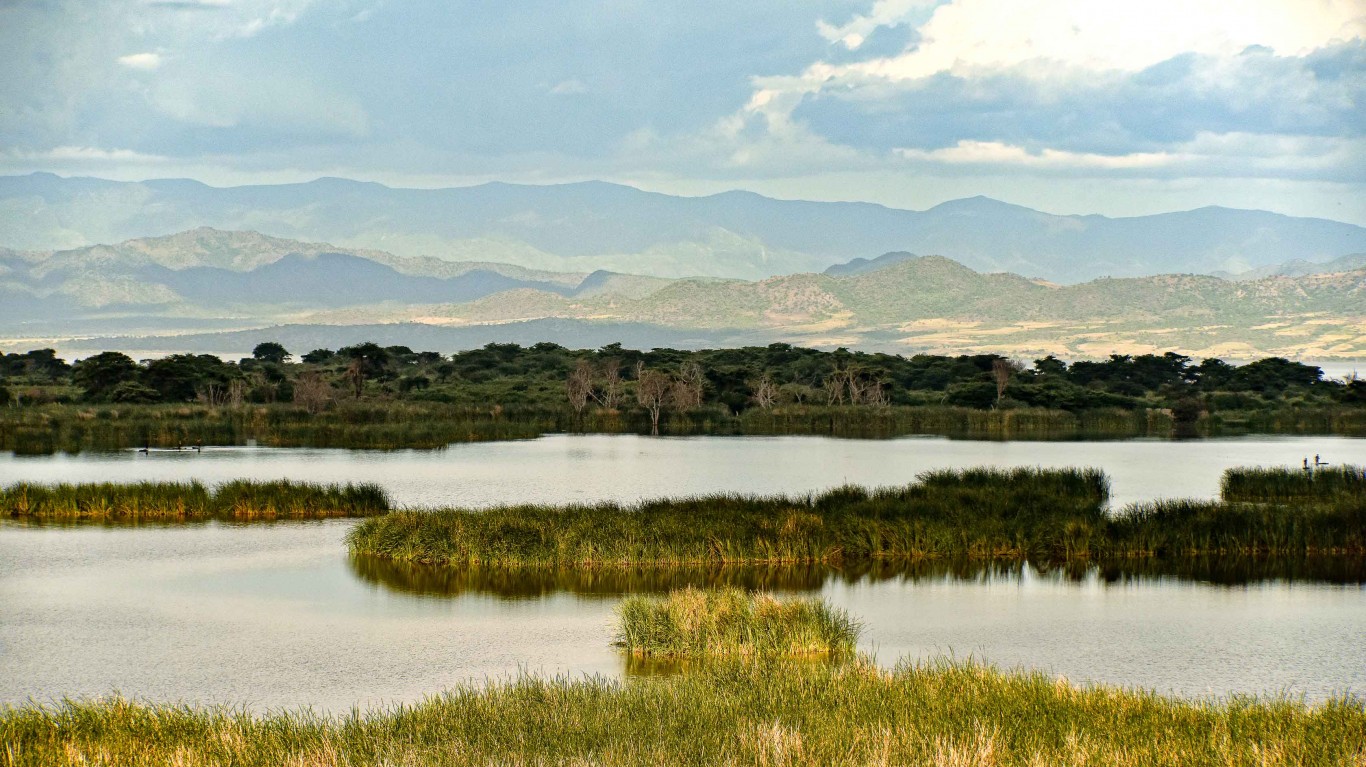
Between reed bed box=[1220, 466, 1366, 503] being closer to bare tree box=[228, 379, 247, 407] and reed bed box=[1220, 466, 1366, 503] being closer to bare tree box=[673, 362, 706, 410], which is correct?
bare tree box=[673, 362, 706, 410]

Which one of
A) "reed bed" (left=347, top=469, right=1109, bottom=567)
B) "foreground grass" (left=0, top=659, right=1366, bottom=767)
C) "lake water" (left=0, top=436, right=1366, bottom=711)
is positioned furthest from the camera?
"reed bed" (left=347, top=469, right=1109, bottom=567)

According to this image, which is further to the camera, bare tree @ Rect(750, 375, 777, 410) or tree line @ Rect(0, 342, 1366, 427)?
bare tree @ Rect(750, 375, 777, 410)

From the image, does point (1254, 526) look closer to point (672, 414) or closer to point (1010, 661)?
point (1010, 661)

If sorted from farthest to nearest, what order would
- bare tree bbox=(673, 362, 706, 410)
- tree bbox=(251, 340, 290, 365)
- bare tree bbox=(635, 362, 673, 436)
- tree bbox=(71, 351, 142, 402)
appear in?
tree bbox=(251, 340, 290, 365), bare tree bbox=(673, 362, 706, 410), tree bbox=(71, 351, 142, 402), bare tree bbox=(635, 362, 673, 436)

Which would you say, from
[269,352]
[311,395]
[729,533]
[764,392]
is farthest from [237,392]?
[729,533]

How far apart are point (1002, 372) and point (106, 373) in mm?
56447

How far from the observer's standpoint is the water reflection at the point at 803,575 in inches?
904

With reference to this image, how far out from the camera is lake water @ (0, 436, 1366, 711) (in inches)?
652

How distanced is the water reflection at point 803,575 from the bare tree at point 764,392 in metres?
60.3

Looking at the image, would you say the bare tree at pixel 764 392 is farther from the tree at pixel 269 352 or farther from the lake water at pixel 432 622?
the lake water at pixel 432 622

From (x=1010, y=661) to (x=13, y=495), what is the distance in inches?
933

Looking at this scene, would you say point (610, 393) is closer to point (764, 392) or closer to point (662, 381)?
point (662, 381)

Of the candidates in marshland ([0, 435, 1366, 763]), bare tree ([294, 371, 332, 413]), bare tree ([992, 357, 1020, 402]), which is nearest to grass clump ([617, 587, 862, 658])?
marshland ([0, 435, 1366, 763])

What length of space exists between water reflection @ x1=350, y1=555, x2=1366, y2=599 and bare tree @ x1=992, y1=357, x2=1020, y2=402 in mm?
66199
